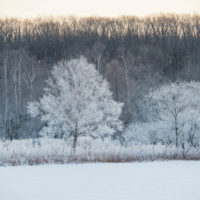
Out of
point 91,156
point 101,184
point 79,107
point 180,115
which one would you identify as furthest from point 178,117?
point 101,184

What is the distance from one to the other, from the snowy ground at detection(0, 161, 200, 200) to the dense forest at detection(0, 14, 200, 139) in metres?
18.2

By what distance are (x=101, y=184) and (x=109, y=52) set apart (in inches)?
1406

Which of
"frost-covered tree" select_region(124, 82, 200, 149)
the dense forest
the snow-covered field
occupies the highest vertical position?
the dense forest

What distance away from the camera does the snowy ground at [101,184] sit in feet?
17.1

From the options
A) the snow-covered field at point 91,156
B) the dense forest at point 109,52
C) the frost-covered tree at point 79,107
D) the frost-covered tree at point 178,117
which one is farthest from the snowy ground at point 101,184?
the dense forest at point 109,52

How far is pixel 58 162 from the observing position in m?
9.92

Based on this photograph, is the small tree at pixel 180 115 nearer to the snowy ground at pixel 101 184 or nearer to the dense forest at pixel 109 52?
the dense forest at pixel 109 52

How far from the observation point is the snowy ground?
5.20 meters

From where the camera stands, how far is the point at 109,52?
40.8m

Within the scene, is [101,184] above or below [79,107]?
below

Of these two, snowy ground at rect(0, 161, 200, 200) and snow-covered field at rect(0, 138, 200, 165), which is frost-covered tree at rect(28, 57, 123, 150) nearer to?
snow-covered field at rect(0, 138, 200, 165)

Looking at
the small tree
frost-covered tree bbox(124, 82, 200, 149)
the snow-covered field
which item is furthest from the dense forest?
the snow-covered field

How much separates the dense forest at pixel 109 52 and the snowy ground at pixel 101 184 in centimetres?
1825

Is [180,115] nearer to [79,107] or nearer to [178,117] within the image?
[178,117]
